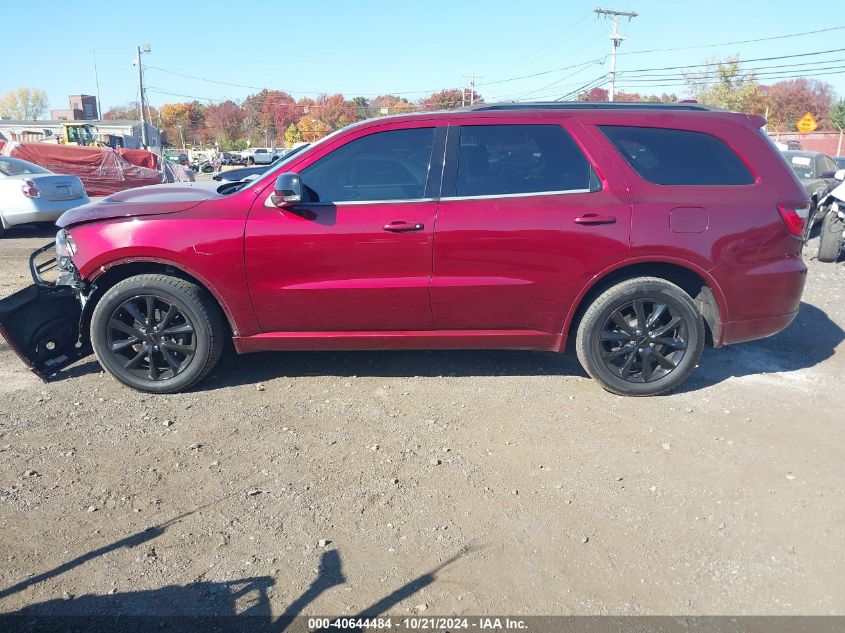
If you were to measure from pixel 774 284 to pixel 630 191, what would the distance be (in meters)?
1.21

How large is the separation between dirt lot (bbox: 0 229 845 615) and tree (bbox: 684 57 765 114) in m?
50.5

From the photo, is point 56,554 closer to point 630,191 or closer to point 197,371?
point 197,371

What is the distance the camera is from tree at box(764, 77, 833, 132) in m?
62.4

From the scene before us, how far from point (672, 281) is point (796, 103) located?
2922 inches

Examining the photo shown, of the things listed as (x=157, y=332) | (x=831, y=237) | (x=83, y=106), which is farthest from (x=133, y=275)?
(x=83, y=106)

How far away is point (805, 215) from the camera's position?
173 inches

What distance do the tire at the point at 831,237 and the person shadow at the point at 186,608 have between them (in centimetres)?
891

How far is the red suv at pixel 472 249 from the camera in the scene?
13.8 ft

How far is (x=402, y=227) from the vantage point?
4168 millimetres

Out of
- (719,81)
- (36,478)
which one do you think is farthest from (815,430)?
(719,81)

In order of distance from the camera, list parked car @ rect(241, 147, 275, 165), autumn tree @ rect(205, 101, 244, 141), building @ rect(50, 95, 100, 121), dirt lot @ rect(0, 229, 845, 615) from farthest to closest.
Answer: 1. building @ rect(50, 95, 100, 121)
2. autumn tree @ rect(205, 101, 244, 141)
3. parked car @ rect(241, 147, 275, 165)
4. dirt lot @ rect(0, 229, 845, 615)

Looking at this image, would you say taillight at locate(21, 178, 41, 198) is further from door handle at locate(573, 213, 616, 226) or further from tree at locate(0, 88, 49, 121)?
tree at locate(0, 88, 49, 121)

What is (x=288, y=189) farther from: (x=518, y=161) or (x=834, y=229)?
(x=834, y=229)

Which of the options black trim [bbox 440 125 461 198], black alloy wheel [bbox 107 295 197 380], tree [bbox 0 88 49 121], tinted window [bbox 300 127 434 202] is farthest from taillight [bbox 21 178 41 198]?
tree [bbox 0 88 49 121]
